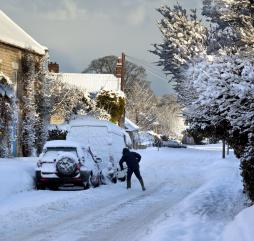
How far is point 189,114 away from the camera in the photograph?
14.6 metres

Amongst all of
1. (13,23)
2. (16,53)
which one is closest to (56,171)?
(16,53)

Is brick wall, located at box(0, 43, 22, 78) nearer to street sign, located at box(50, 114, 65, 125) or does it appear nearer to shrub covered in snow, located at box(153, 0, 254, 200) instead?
street sign, located at box(50, 114, 65, 125)

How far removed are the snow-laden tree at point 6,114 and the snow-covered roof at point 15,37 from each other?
2850 millimetres

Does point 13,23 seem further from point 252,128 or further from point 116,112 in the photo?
point 252,128

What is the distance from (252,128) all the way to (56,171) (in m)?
8.53

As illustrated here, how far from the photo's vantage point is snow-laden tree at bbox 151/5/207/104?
1605 cm

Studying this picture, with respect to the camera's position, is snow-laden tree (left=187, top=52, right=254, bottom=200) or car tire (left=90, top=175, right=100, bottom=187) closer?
snow-laden tree (left=187, top=52, right=254, bottom=200)

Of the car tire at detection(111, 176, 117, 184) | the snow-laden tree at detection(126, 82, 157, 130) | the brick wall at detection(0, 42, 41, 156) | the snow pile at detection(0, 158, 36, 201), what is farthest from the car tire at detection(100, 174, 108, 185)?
the snow-laden tree at detection(126, 82, 157, 130)

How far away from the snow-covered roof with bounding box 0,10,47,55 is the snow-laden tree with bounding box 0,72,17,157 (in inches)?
112

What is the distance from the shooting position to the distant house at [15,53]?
31812mm

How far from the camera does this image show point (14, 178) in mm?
17734

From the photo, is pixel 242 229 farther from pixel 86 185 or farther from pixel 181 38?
pixel 86 185

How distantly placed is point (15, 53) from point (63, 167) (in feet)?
52.5

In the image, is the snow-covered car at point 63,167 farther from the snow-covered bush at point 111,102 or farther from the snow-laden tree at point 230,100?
the snow-covered bush at point 111,102
